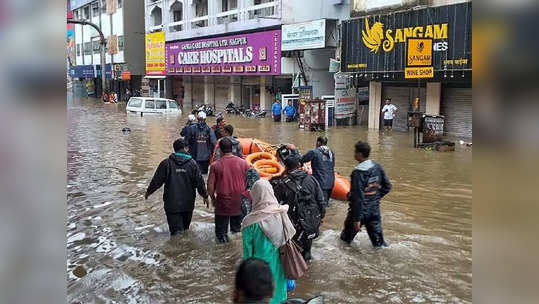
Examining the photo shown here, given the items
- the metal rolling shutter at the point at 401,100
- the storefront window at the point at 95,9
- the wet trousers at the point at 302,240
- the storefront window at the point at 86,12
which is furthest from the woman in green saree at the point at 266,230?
the storefront window at the point at 86,12

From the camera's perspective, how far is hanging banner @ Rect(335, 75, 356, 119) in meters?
24.0

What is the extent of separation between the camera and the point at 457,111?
795 inches

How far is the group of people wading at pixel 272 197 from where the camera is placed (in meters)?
4.48

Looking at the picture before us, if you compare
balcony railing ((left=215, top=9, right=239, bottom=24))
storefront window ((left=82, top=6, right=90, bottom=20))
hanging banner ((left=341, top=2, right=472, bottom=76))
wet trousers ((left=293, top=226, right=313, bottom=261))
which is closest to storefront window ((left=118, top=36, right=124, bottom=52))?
storefront window ((left=82, top=6, right=90, bottom=20))

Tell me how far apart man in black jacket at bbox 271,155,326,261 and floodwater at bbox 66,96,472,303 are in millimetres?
732

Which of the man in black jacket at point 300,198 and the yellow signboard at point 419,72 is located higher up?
the yellow signboard at point 419,72

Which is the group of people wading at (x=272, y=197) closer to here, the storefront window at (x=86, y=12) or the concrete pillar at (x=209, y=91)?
the concrete pillar at (x=209, y=91)

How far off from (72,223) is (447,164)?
9.64 metres

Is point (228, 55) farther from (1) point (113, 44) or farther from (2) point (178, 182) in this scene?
(2) point (178, 182)

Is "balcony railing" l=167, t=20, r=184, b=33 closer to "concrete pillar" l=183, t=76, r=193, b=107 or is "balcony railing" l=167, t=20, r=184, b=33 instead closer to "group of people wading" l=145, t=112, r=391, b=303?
"concrete pillar" l=183, t=76, r=193, b=107

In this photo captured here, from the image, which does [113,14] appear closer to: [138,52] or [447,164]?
[138,52]

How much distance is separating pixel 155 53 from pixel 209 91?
25.2 feet

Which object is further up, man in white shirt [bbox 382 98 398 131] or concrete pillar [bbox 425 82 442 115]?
concrete pillar [bbox 425 82 442 115]

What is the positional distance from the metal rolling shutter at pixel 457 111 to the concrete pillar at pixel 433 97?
0.26 m
